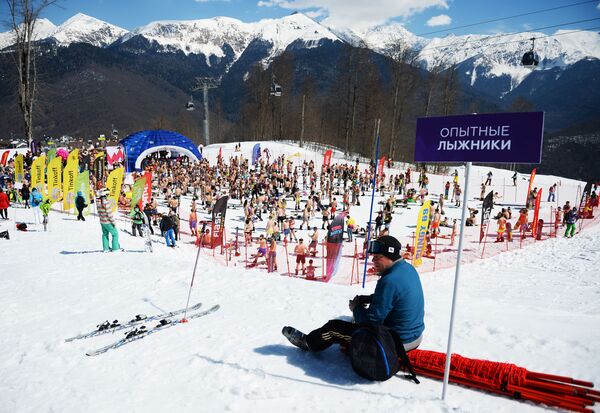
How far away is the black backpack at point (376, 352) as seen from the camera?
339 centimetres

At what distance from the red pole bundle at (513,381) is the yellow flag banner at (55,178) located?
15.9m

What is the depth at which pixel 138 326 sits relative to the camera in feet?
17.8

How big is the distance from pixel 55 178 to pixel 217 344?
559 inches

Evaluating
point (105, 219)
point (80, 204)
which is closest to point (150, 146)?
point (80, 204)

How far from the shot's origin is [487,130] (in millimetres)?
3312

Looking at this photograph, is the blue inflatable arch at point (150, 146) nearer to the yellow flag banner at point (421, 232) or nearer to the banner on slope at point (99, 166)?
the banner on slope at point (99, 166)

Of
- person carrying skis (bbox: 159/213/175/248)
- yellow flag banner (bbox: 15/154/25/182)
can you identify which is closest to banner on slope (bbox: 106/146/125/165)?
yellow flag banner (bbox: 15/154/25/182)

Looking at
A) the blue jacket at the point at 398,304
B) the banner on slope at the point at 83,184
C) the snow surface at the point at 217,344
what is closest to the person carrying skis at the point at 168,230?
the snow surface at the point at 217,344

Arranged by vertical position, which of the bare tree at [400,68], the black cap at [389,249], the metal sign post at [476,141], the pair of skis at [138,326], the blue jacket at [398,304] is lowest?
the pair of skis at [138,326]

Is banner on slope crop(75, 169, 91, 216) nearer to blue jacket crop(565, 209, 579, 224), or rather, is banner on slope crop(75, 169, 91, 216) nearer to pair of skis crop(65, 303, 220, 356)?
pair of skis crop(65, 303, 220, 356)

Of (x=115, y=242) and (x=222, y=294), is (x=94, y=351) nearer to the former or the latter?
(x=222, y=294)

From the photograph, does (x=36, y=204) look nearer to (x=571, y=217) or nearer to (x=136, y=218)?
(x=136, y=218)

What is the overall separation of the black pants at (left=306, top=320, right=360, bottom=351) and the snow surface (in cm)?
23

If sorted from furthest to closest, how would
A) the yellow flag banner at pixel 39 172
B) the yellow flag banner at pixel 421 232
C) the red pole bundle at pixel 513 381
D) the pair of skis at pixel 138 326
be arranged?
the yellow flag banner at pixel 39 172
the yellow flag banner at pixel 421 232
the pair of skis at pixel 138 326
the red pole bundle at pixel 513 381
